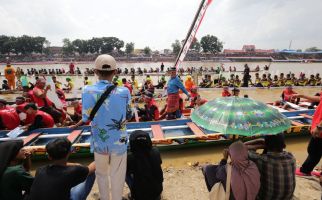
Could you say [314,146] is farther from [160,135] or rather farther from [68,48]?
[68,48]

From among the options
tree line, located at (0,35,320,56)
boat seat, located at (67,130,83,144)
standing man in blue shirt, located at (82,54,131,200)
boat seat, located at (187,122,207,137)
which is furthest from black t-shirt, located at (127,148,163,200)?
tree line, located at (0,35,320,56)

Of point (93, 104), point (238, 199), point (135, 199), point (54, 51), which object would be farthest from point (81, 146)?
point (54, 51)

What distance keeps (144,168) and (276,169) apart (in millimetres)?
1512

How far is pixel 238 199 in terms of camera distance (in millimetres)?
2459

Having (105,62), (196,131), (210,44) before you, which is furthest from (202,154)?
(210,44)

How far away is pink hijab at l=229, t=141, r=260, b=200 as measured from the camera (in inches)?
95.7

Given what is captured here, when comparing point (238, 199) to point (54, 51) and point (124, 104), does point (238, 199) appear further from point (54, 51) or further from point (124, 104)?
point (54, 51)

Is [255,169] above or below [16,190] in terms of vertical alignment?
above

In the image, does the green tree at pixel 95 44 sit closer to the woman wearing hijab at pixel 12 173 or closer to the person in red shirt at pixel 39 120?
the person in red shirt at pixel 39 120

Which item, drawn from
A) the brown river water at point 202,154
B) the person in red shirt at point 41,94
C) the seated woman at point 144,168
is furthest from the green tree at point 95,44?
the seated woman at point 144,168

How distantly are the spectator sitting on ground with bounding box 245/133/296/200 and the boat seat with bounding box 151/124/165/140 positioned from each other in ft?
9.62

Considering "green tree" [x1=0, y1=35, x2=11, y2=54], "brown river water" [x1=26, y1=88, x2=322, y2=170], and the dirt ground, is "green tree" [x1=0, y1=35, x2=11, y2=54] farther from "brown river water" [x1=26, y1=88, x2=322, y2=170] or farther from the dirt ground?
the dirt ground

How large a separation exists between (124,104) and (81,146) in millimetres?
2858

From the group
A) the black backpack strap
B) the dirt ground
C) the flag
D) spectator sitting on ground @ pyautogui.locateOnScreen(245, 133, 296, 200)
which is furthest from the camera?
the flag
